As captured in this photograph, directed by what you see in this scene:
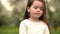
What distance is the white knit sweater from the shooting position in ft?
3.69

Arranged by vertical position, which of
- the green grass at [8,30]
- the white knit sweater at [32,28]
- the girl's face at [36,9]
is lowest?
the green grass at [8,30]

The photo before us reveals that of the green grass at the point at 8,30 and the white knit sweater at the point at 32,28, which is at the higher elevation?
the white knit sweater at the point at 32,28

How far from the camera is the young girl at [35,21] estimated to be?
1.11 metres

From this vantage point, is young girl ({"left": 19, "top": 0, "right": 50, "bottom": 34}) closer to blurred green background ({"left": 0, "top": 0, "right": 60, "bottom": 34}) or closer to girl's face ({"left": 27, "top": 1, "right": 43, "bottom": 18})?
girl's face ({"left": 27, "top": 1, "right": 43, "bottom": 18})

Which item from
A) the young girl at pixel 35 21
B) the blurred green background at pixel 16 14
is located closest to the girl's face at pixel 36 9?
the young girl at pixel 35 21

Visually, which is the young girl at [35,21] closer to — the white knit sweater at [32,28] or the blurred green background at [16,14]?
the white knit sweater at [32,28]

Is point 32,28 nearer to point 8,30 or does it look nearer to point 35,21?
point 35,21

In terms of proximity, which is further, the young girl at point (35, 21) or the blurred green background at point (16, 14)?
the blurred green background at point (16, 14)

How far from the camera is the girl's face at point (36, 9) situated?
1.10m

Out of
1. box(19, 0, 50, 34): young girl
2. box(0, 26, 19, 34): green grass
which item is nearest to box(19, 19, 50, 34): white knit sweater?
box(19, 0, 50, 34): young girl

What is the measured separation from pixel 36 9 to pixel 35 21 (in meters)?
0.10

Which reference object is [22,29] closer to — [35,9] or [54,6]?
[35,9]

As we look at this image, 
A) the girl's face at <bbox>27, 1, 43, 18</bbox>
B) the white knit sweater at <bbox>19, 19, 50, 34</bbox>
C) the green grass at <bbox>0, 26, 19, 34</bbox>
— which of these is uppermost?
the girl's face at <bbox>27, 1, 43, 18</bbox>

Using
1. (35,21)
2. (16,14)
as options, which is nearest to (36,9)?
(35,21)
